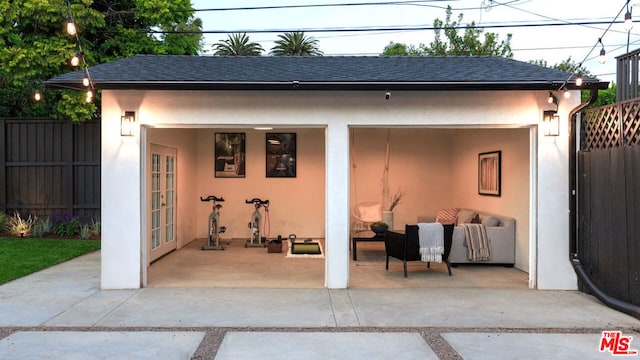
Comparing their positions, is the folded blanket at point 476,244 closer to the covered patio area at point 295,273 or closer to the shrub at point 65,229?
the covered patio area at point 295,273

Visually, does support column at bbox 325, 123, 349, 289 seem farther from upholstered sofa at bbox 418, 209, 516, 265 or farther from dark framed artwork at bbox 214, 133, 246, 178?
dark framed artwork at bbox 214, 133, 246, 178

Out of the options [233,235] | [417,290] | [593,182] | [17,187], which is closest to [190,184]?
[233,235]

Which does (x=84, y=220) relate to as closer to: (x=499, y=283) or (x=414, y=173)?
(x=414, y=173)

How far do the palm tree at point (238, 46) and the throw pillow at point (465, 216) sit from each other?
17.3 metres

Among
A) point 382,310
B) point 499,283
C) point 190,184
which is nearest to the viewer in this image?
point 382,310

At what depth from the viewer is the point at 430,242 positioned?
22.2 ft

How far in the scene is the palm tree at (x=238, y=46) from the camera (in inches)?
944

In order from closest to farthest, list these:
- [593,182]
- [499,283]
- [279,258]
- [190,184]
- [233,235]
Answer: [593,182] → [499,283] → [279,258] → [190,184] → [233,235]

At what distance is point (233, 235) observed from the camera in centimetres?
1102

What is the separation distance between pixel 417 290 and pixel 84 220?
789 centimetres

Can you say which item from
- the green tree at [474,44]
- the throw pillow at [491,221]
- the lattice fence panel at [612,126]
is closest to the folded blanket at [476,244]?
the throw pillow at [491,221]

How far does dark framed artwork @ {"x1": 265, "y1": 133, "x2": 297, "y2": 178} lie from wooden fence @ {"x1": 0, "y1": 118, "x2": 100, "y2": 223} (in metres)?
3.74

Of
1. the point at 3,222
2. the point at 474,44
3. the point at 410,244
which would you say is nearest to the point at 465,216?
the point at 410,244

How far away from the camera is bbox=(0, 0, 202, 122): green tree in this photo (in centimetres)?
1033
